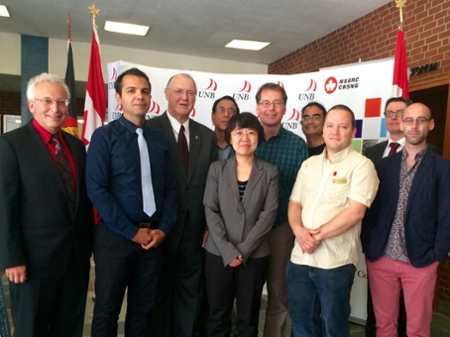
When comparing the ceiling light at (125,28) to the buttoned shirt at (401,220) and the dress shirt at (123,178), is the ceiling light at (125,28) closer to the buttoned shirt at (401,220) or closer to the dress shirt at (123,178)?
the dress shirt at (123,178)

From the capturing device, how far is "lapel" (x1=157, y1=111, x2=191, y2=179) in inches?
89.2

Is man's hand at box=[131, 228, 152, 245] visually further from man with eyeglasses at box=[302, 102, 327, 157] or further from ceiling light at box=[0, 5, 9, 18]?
ceiling light at box=[0, 5, 9, 18]

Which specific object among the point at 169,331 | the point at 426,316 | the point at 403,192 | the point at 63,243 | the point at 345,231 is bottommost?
the point at 169,331

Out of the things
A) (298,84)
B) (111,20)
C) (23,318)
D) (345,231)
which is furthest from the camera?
(111,20)

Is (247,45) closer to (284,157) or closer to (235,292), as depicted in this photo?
(284,157)

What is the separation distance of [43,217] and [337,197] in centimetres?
152

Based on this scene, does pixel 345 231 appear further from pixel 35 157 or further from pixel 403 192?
pixel 35 157

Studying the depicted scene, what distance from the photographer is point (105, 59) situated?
7.00 meters

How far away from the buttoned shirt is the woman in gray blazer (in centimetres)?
72

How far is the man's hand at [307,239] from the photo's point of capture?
6.17 ft

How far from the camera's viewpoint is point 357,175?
6.11 ft

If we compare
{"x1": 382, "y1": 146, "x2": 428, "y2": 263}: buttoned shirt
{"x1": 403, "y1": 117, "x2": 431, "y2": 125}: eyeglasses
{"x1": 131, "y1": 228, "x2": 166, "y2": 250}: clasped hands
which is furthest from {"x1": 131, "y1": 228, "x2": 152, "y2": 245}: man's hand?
{"x1": 403, "y1": 117, "x2": 431, "y2": 125}: eyeglasses

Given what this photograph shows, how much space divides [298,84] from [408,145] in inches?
71.8

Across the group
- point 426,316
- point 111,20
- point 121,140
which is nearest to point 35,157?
point 121,140
